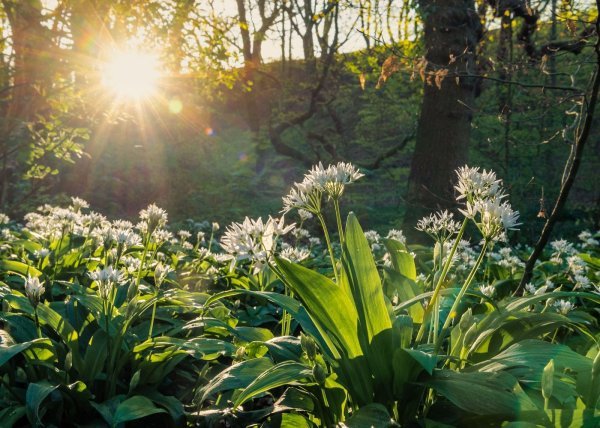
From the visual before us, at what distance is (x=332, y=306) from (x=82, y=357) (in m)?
1.19

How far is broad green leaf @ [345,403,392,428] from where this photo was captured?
1.46 metres

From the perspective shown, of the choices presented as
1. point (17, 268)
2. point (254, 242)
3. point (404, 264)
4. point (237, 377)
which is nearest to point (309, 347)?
point (237, 377)

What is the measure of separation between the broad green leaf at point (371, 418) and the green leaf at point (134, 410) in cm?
69

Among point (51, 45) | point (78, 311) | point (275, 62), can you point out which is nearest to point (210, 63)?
point (51, 45)

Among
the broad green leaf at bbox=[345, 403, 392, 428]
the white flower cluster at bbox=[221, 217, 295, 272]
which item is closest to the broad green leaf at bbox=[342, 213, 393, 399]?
the broad green leaf at bbox=[345, 403, 392, 428]

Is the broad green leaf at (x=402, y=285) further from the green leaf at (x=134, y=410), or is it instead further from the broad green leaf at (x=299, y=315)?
the green leaf at (x=134, y=410)

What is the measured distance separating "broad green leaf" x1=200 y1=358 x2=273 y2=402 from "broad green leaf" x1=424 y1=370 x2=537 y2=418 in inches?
21.5

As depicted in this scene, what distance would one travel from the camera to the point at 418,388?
165cm

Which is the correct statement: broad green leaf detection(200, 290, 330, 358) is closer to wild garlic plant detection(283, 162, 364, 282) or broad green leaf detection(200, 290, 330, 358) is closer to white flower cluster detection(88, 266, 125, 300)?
wild garlic plant detection(283, 162, 364, 282)

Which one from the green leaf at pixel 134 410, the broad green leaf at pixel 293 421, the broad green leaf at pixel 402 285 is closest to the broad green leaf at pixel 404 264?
the broad green leaf at pixel 402 285

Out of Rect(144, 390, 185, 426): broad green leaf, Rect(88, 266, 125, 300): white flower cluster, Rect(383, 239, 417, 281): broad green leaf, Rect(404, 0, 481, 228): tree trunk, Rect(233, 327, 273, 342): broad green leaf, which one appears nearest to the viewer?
Rect(144, 390, 185, 426): broad green leaf

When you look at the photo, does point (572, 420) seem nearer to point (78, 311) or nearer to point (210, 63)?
point (78, 311)

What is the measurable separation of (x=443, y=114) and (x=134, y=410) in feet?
20.5

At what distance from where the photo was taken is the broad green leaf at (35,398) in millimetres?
1686
